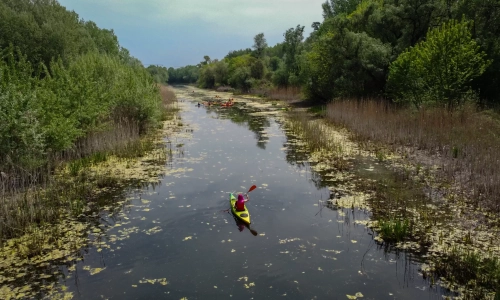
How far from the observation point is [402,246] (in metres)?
6.04

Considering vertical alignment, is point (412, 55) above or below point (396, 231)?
above

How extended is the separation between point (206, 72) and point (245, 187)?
61.3m

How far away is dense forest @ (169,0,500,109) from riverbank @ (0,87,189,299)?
10938 millimetres

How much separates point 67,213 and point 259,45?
58397mm

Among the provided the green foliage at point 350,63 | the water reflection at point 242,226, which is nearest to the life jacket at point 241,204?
the water reflection at point 242,226

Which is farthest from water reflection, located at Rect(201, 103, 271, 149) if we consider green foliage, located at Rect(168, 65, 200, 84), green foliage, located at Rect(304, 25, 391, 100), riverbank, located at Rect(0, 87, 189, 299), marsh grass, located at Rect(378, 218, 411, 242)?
green foliage, located at Rect(168, 65, 200, 84)

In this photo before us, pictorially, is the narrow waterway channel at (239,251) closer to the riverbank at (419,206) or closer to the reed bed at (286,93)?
the riverbank at (419,206)

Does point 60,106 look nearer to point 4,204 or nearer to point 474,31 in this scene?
point 4,204

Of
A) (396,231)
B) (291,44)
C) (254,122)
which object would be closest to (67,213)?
(396,231)

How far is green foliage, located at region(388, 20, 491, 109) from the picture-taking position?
43.7 feet

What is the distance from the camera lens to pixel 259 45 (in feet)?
204

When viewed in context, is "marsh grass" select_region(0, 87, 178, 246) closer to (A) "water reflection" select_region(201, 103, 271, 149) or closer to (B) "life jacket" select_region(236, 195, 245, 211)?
(B) "life jacket" select_region(236, 195, 245, 211)

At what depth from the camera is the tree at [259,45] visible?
61.3 meters

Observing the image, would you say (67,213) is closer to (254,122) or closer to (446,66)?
(446,66)
